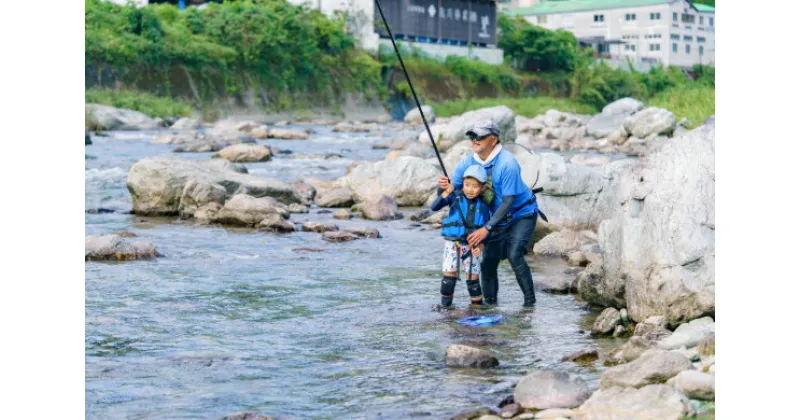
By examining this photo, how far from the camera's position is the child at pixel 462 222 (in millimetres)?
7809

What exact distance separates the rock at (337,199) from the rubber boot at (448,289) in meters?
7.57

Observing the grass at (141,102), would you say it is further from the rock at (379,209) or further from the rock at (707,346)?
the rock at (707,346)

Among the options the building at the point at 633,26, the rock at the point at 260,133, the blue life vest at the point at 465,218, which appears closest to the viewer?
the blue life vest at the point at 465,218

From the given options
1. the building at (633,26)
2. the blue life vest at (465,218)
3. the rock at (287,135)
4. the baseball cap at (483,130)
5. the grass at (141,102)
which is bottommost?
the blue life vest at (465,218)

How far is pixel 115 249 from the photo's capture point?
1052 centimetres

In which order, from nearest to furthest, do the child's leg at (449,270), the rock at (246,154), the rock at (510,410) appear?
the rock at (510,410), the child's leg at (449,270), the rock at (246,154)

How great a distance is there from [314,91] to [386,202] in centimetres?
3680

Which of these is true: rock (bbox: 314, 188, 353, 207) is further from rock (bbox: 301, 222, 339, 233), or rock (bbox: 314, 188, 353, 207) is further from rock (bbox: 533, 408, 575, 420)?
rock (bbox: 533, 408, 575, 420)

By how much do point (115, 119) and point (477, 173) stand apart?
90.3 ft

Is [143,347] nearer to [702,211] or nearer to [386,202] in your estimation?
[702,211]

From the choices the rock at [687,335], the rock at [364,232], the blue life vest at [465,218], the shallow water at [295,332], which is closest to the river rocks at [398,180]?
the rock at [364,232]

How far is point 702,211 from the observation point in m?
6.92

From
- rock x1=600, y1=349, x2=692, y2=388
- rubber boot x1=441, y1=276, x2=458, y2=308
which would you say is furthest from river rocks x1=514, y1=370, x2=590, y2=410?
rubber boot x1=441, y1=276, x2=458, y2=308
